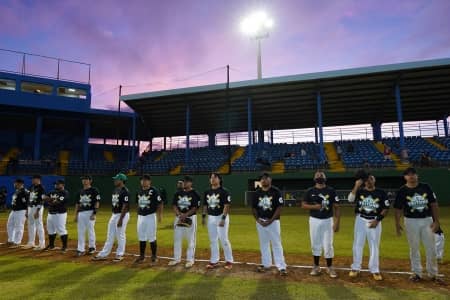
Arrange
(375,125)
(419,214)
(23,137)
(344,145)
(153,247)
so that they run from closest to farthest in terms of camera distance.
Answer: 1. (419,214)
2. (153,247)
3. (344,145)
4. (375,125)
5. (23,137)

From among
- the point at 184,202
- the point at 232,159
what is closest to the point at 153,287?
the point at 184,202

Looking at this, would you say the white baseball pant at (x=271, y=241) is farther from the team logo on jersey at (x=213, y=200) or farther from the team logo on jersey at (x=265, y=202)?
the team logo on jersey at (x=213, y=200)

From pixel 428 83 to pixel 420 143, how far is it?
7794 millimetres

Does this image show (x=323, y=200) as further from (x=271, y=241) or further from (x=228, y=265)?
(x=228, y=265)

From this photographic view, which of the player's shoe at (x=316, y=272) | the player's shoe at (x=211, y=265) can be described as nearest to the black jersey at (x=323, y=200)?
the player's shoe at (x=316, y=272)

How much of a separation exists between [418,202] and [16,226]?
1196 centimetres

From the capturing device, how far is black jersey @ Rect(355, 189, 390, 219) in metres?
6.49

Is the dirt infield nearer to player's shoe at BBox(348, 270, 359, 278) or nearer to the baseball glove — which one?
player's shoe at BBox(348, 270, 359, 278)

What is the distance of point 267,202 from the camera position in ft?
23.4

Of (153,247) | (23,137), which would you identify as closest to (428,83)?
(153,247)

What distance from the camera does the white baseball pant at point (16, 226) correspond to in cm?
1038

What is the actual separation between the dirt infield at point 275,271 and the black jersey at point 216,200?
1.35m

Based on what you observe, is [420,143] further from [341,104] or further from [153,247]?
[153,247]

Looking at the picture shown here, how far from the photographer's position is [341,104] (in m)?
31.0
